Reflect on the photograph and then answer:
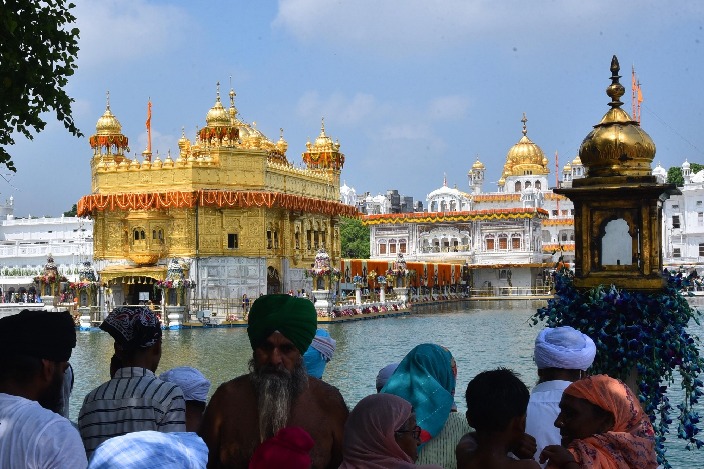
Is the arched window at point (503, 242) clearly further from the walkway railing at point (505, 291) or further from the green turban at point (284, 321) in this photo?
the green turban at point (284, 321)

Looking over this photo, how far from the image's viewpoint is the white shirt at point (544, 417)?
405cm

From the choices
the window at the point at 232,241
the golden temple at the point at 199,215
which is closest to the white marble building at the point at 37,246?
the golden temple at the point at 199,215

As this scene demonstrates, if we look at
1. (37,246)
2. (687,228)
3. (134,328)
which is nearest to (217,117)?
(37,246)

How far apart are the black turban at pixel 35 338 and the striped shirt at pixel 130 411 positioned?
518 millimetres

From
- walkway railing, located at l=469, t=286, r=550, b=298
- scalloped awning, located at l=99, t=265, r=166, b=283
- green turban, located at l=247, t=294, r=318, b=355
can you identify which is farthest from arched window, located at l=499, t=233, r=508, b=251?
green turban, located at l=247, t=294, r=318, b=355

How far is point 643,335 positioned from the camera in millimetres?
5770

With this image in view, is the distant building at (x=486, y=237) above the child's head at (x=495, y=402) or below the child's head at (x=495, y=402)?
above

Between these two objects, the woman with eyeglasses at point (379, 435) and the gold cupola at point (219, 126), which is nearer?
the woman with eyeglasses at point (379, 435)

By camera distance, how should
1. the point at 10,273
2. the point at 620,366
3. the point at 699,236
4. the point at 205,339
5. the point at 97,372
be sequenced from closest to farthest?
the point at 620,366 → the point at 97,372 → the point at 205,339 → the point at 10,273 → the point at 699,236

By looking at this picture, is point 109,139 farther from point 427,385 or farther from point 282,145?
point 427,385

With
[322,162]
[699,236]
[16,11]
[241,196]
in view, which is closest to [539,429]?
[16,11]

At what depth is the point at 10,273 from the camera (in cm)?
4884

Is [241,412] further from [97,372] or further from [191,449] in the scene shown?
[97,372]

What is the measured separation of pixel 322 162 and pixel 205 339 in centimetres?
1707
